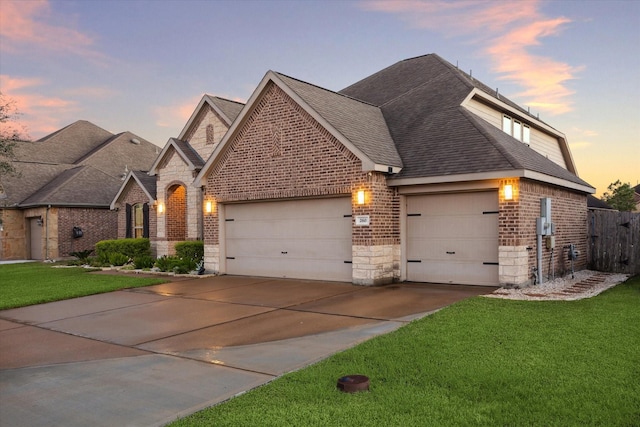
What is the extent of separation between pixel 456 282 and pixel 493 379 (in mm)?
8039

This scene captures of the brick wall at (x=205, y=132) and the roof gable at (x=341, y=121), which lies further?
the brick wall at (x=205, y=132)

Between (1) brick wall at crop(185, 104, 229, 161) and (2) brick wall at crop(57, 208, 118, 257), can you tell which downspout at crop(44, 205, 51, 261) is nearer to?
(2) brick wall at crop(57, 208, 118, 257)

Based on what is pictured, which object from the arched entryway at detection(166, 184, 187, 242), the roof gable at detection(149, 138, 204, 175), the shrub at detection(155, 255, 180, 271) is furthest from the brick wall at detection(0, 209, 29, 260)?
the shrub at detection(155, 255, 180, 271)

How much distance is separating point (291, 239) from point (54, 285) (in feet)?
24.0

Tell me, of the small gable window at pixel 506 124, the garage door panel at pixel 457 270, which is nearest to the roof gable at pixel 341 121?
the garage door panel at pixel 457 270

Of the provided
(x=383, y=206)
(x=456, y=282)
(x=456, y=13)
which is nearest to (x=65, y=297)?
(x=383, y=206)

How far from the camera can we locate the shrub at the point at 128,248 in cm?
2248

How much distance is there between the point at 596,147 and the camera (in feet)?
86.6

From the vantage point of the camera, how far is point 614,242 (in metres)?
16.6

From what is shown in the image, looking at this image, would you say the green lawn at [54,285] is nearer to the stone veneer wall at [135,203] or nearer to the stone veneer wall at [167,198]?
the stone veneer wall at [167,198]

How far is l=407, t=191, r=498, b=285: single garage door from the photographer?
12.4 m

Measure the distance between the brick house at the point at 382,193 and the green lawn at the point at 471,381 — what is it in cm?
480

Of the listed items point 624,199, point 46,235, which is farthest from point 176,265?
point 624,199

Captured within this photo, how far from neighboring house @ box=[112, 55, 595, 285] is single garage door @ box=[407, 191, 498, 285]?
1.1 inches
